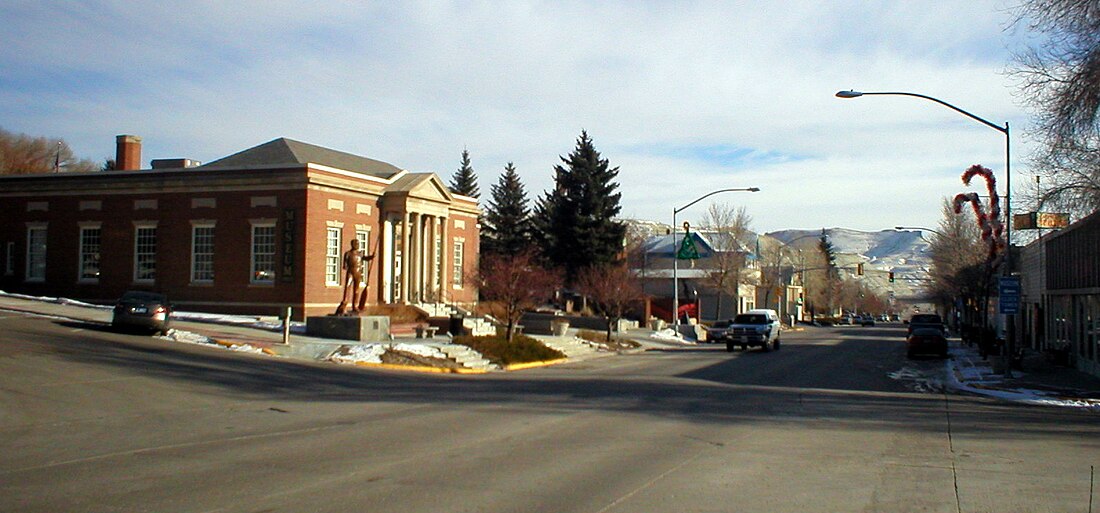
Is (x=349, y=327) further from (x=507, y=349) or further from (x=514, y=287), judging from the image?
(x=514, y=287)

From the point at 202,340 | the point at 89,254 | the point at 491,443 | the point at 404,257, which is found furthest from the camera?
the point at 404,257

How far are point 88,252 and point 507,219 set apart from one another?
41385 millimetres

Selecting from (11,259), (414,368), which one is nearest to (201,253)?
(11,259)

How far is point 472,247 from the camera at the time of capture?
187ft

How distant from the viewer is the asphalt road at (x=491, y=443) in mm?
9344

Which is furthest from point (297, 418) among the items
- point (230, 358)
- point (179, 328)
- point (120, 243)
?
point (120, 243)

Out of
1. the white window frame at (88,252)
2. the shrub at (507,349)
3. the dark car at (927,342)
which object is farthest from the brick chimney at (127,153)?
the dark car at (927,342)

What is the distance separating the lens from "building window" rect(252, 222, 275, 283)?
42312 millimetres

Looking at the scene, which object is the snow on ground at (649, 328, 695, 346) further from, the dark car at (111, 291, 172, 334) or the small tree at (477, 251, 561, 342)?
the dark car at (111, 291, 172, 334)

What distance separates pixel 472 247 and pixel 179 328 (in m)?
25.6

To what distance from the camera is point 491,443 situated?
1312 centimetres

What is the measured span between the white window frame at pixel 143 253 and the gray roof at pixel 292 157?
436cm

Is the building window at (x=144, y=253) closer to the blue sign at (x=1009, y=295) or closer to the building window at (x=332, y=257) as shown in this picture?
the building window at (x=332, y=257)

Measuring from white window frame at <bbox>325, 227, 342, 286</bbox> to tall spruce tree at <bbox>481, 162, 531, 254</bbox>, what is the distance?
35358 mm
